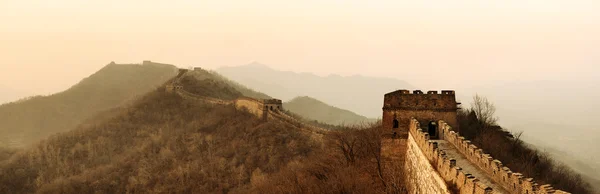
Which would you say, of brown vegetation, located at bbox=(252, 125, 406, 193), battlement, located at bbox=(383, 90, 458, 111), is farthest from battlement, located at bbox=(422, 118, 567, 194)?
brown vegetation, located at bbox=(252, 125, 406, 193)

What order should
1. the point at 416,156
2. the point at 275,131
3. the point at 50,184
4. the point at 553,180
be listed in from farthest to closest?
the point at 50,184 → the point at 275,131 → the point at 553,180 → the point at 416,156

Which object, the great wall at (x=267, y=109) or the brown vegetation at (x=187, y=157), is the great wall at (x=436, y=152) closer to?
the brown vegetation at (x=187, y=157)

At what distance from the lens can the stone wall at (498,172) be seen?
42.6ft

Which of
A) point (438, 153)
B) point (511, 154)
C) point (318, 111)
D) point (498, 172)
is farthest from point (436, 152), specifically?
point (318, 111)

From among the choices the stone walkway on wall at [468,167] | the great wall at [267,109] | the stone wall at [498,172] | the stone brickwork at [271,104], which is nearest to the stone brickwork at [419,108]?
the stone walkway on wall at [468,167]

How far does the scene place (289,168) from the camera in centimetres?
4544

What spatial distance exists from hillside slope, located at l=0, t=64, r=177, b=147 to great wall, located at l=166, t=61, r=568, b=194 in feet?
301

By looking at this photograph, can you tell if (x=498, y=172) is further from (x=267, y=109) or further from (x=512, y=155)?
(x=267, y=109)

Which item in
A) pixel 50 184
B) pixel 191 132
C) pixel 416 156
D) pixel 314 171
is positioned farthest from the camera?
pixel 191 132

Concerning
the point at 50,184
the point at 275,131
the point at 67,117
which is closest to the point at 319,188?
the point at 275,131

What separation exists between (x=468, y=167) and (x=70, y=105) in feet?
409

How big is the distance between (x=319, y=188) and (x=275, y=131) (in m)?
26.6

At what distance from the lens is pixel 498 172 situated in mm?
15672

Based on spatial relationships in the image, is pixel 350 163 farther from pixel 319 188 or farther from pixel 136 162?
pixel 136 162
